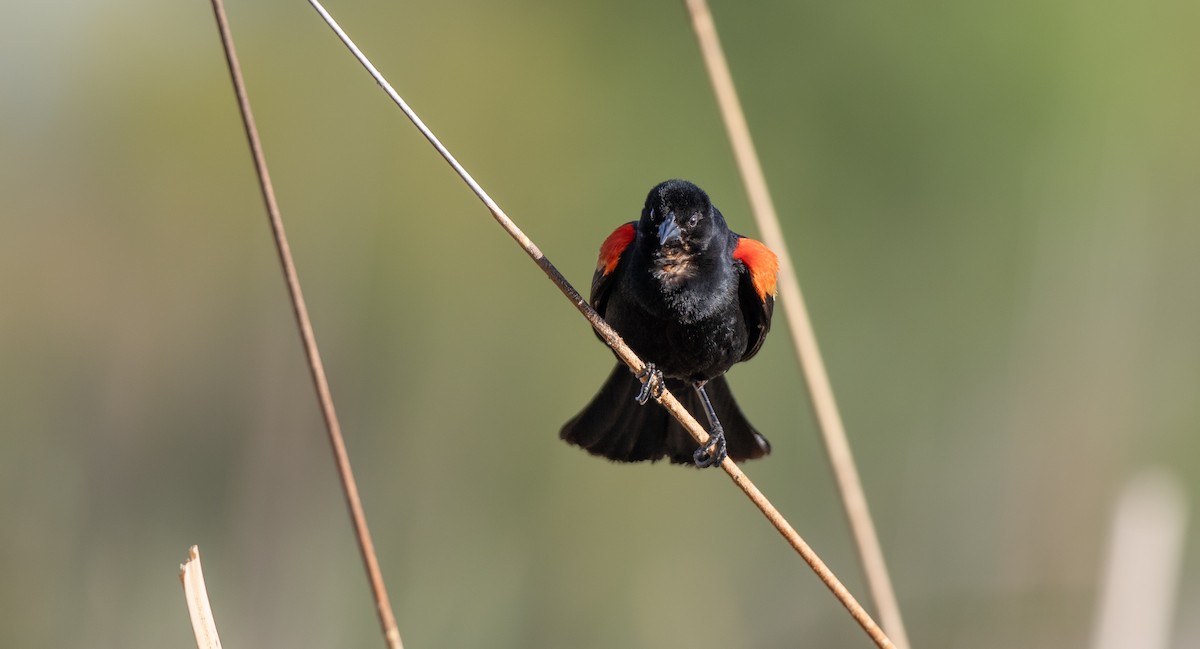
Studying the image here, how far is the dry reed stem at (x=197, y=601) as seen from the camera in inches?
67.9

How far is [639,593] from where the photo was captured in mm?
5828

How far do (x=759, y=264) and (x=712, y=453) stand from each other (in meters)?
0.56

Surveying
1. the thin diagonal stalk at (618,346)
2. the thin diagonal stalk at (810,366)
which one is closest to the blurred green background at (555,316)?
the thin diagonal stalk at (810,366)

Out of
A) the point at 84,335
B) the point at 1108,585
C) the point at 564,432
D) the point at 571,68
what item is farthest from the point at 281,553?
the point at 571,68

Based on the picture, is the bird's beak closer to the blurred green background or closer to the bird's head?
the bird's head

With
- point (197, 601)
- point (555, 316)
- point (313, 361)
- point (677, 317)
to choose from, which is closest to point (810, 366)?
point (677, 317)

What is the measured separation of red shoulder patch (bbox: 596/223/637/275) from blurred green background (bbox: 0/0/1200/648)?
240 cm

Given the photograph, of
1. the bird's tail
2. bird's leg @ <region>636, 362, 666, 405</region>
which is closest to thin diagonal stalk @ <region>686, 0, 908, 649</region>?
bird's leg @ <region>636, 362, 666, 405</region>

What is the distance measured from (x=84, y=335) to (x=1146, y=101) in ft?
26.4

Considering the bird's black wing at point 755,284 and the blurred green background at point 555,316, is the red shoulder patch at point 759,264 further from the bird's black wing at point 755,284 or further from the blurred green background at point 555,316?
the blurred green background at point 555,316

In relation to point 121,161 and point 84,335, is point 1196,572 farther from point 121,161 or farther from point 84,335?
point 121,161

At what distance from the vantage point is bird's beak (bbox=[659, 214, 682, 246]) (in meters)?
2.74

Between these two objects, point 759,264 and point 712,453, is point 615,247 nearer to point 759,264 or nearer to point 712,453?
point 759,264

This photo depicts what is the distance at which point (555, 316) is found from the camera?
23.6 ft
